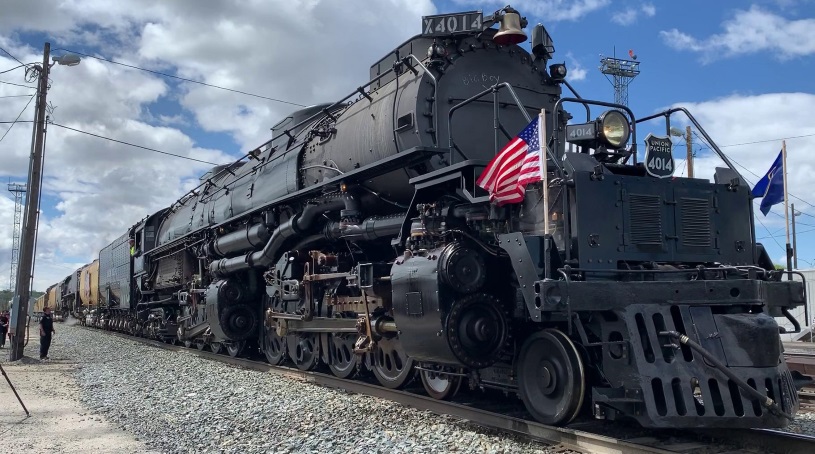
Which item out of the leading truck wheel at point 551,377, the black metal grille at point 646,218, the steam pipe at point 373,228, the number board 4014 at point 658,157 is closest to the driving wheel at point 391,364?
the steam pipe at point 373,228

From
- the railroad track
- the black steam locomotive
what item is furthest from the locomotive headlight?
the railroad track

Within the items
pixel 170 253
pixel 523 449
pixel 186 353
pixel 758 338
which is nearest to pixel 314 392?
pixel 523 449

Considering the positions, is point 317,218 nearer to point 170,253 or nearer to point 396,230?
point 396,230

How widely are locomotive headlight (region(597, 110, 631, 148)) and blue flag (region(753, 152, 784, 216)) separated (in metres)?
1.94

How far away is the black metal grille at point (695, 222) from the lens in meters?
6.49

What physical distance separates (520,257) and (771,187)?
3594 mm

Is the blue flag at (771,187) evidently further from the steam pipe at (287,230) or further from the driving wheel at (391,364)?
the steam pipe at (287,230)

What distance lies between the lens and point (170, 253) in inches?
751

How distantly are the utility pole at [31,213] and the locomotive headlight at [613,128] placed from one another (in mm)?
16110

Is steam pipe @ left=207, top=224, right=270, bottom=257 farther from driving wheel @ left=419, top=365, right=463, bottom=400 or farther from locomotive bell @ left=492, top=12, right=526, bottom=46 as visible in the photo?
locomotive bell @ left=492, top=12, right=526, bottom=46

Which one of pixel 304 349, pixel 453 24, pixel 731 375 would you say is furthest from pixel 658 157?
pixel 304 349

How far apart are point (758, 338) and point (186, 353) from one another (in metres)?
13.9

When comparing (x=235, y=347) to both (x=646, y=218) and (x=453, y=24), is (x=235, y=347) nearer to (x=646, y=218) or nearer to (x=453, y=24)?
(x=453, y=24)

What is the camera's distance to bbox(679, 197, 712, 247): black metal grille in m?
6.49
